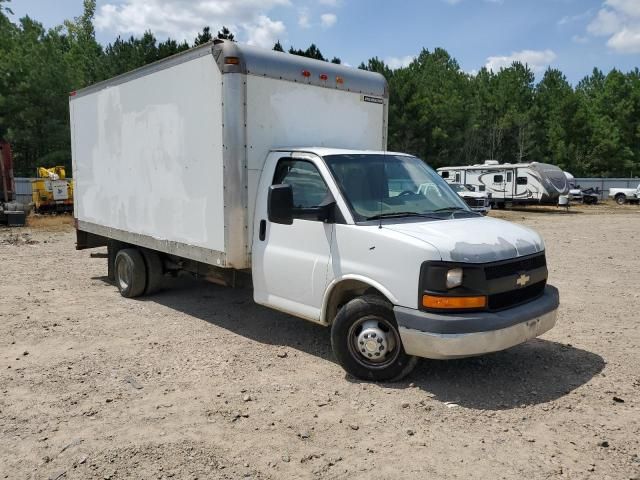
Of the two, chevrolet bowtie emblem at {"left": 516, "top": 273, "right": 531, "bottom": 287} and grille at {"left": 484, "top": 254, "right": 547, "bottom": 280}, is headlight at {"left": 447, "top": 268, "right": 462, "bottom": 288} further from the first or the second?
chevrolet bowtie emblem at {"left": 516, "top": 273, "right": 531, "bottom": 287}

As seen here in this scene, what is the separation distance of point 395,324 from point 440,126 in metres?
49.9

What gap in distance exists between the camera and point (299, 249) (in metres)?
5.35

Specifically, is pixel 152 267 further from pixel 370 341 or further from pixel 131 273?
pixel 370 341

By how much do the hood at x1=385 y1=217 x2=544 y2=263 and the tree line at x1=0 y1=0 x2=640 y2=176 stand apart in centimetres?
3121

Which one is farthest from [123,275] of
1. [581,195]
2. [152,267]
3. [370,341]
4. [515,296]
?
[581,195]

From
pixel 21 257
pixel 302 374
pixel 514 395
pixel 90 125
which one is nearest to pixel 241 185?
pixel 302 374

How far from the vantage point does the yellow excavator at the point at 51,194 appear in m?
22.1

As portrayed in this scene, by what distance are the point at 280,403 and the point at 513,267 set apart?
231 centimetres

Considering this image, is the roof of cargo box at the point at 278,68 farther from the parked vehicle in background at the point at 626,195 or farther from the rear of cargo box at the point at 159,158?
the parked vehicle in background at the point at 626,195

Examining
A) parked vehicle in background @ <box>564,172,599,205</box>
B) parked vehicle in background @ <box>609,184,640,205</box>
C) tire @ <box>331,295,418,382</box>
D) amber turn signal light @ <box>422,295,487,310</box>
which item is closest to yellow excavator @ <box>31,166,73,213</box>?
tire @ <box>331,295,418,382</box>

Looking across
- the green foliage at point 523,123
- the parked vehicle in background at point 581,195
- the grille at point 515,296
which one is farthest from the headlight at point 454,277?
the green foliage at point 523,123

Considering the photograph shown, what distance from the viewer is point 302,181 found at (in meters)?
5.50

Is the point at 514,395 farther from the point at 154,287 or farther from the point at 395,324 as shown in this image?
the point at 154,287

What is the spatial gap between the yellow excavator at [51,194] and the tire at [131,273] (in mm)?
15964
